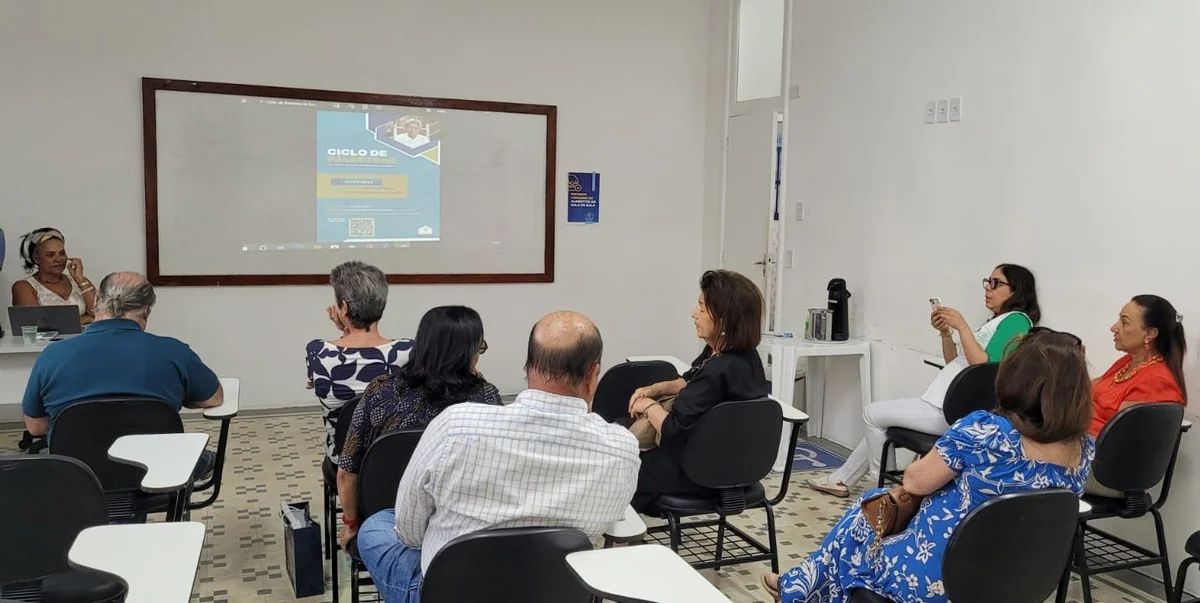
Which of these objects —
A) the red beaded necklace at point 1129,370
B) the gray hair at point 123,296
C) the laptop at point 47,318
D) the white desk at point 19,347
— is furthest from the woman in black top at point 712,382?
the laptop at point 47,318

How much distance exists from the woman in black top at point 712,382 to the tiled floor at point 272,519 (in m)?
0.52

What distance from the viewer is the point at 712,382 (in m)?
2.97

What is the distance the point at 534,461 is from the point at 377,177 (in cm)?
443

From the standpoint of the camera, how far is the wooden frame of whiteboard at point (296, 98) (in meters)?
5.32

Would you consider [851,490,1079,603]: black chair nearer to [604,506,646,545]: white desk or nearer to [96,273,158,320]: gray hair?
[604,506,646,545]: white desk

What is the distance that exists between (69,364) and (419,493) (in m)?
1.63

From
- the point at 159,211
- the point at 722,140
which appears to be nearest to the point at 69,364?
the point at 159,211

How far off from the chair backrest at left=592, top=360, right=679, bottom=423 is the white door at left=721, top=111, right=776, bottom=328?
7.75ft

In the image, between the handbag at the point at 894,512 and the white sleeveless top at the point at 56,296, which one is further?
the white sleeveless top at the point at 56,296

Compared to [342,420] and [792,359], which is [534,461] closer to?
[342,420]

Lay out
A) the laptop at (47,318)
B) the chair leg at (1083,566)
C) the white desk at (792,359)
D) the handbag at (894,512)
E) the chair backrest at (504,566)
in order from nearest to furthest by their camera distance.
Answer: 1. the chair backrest at (504,566)
2. the handbag at (894,512)
3. the chair leg at (1083,566)
4. the laptop at (47,318)
5. the white desk at (792,359)

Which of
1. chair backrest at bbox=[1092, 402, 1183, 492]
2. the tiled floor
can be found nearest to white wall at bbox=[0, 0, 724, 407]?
the tiled floor

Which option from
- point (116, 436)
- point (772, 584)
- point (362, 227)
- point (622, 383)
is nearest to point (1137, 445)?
point (772, 584)

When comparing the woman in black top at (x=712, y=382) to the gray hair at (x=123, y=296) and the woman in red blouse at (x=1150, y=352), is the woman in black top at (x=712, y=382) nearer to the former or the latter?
the woman in red blouse at (x=1150, y=352)
